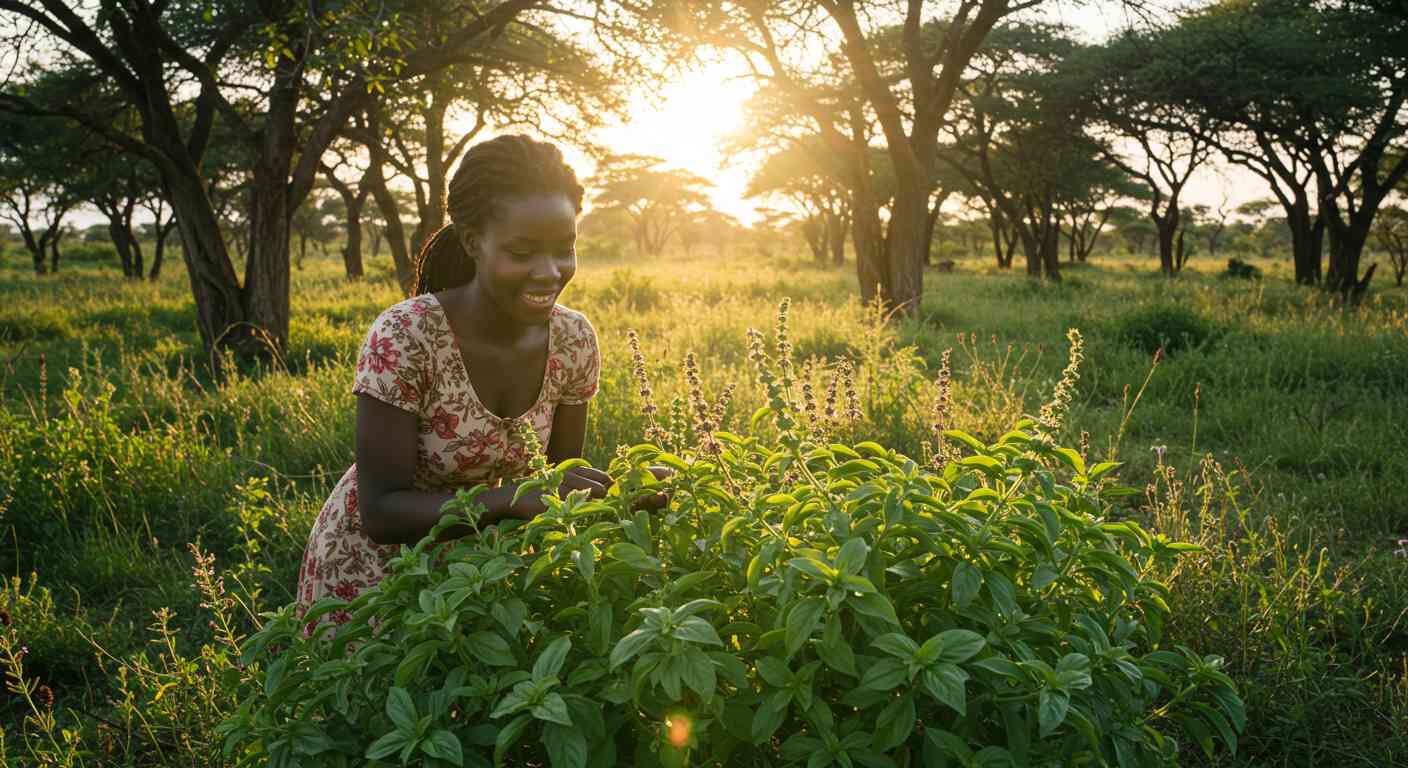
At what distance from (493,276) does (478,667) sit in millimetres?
996

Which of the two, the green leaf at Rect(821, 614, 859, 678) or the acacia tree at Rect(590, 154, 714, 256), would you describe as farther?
the acacia tree at Rect(590, 154, 714, 256)

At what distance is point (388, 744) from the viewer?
4.02 ft

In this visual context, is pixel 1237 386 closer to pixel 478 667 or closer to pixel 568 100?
pixel 478 667

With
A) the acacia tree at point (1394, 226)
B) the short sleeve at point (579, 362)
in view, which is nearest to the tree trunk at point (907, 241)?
the short sleeve at point (579, 362)

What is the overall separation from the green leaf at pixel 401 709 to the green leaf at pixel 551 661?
0.20m

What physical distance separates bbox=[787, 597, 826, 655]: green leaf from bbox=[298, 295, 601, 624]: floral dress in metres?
1.26

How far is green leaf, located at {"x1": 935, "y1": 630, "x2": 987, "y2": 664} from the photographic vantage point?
116 centimetres

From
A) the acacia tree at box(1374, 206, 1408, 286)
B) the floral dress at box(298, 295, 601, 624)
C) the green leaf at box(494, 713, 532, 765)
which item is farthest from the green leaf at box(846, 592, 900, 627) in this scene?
the acacia tree at box(1374, 206, 1408, 286)

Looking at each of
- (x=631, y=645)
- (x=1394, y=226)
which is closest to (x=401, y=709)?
(x=631, y=645)

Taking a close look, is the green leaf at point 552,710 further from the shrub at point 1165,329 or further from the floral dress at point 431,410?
the shrub at point 1165,329

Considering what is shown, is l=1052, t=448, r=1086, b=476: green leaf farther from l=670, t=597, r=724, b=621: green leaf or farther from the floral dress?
the floral dress

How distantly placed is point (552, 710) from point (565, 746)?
0.37 ft

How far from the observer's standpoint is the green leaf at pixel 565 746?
1.18m

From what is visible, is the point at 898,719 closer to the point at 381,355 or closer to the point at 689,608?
the point at 689,608
